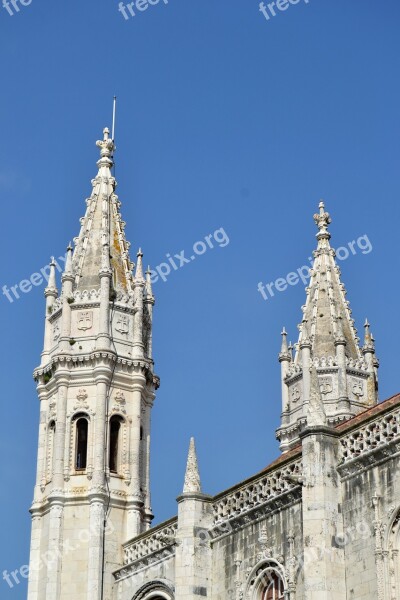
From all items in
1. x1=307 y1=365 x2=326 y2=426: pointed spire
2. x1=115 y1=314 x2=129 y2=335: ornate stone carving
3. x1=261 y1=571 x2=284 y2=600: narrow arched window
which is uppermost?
x1=115 y1=314 x2=129 y2=335: ornate stone carving

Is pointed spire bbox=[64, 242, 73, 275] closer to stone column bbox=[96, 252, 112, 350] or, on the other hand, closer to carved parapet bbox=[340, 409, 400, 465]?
stone column bbox=[96, 252, 112, 350]

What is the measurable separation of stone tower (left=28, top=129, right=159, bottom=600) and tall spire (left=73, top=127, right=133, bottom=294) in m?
0.05

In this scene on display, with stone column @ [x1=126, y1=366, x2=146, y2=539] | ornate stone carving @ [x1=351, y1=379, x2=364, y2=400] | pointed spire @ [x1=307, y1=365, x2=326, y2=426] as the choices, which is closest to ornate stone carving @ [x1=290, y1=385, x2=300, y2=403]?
ornate stone carving @ [x1=351, y1=379, x2=364, y2=400]

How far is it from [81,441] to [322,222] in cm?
1460

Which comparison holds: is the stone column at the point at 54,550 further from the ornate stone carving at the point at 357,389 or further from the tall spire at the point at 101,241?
the ornate stone carving at the point at 357,389

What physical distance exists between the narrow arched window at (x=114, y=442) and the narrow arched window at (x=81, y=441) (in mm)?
836

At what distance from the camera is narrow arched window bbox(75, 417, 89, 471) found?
43125 millimetres

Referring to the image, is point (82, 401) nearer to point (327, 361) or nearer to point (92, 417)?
point (92, 417)

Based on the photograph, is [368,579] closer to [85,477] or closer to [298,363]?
[85,477]

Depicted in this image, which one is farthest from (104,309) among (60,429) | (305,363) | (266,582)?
(266,582)

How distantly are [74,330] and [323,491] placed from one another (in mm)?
15788

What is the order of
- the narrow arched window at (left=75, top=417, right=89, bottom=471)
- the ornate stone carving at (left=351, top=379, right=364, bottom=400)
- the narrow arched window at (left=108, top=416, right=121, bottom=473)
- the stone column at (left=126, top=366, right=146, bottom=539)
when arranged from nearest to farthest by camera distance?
1. the stone column at (left=126, top=366, right=146, bottom=539)
2. the narrow arched window at (left=75, top=417, right=89, bottom=471)
3. the narrow arched window at (left=108, top=416, right=121, bottom=473)
4. the ornate stone carving at (left=351, top=379, right=364, bottom=400)

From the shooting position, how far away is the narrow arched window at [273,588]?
3275 cm

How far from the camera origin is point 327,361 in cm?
4822
